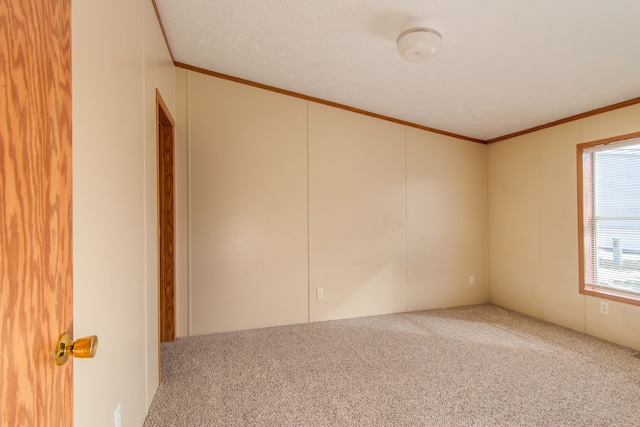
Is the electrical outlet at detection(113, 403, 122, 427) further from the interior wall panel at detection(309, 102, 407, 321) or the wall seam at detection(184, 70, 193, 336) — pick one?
the interior wall panel at detection(309, 102, 407, 321)

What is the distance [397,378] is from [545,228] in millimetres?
2677

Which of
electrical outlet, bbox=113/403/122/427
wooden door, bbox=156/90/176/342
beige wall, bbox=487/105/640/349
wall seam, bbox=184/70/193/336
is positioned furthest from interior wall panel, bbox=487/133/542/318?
electrical outlet, bbox=113/403/122/427

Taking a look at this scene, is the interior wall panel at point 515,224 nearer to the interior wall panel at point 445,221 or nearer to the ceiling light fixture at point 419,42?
the interior wall panel at point 445,221

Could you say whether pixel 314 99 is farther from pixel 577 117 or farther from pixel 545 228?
pixel 545 228

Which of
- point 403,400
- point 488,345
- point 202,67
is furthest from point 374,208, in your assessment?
point 202,67

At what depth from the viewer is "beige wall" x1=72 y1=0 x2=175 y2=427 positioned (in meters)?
1.13

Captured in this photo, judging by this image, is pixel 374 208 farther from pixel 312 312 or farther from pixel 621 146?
pixel 621 146

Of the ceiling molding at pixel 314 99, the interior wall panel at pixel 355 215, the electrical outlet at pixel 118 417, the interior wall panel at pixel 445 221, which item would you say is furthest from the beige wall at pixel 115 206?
the interior wall panel at pixel 445 221

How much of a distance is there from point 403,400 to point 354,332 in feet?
3.95

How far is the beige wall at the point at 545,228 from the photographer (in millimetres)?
3006

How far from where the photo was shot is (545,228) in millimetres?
3594

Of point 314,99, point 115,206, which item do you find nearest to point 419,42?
point 314,99

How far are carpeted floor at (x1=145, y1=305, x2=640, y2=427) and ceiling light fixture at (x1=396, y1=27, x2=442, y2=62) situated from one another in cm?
239

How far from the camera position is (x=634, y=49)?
212cm
